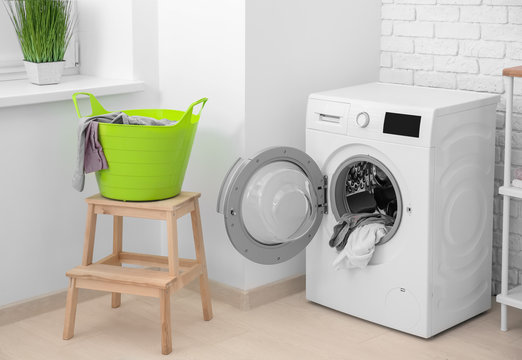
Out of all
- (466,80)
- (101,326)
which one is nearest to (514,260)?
(466,80)

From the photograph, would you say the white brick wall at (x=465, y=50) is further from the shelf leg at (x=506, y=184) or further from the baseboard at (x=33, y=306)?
the baseboard at (x=33, y=306)

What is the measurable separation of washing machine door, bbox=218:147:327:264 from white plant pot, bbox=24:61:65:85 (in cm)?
92

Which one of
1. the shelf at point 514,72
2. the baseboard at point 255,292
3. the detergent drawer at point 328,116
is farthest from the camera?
the baseboard at point 255,292

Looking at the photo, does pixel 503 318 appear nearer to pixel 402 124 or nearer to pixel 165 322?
pixel 402 124

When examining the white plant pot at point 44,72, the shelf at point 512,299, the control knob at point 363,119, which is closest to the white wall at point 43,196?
the white plant pot at point 44,72

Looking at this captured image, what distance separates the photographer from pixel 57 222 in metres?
3.25

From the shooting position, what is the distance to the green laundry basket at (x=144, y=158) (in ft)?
9.27

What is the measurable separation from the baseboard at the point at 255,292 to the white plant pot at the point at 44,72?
1048 millimetres

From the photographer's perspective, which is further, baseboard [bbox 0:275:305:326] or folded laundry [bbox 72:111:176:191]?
baseboard [bbox 0:275:305:326]

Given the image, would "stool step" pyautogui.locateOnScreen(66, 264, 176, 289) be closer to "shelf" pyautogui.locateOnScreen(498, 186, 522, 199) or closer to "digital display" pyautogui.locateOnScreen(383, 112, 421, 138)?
"digital display" pyautogui.locateOnScreen(383, 112, 421, 138)

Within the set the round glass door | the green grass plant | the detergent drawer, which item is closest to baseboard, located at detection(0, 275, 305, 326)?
the round glass door

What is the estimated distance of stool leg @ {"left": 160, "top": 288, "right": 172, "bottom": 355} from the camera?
284 cm

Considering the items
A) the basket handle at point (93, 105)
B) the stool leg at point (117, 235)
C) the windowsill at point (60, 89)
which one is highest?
the windowsill at point (60, 89)

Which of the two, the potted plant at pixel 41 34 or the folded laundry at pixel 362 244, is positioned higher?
the potted plant at pixel 41 34
